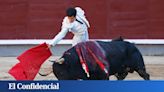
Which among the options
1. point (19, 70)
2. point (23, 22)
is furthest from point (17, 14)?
point (19, 70)

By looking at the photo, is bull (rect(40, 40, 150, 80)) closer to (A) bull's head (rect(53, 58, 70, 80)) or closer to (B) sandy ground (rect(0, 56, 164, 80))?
(A) bull's head (rect(53, 58, 70, 80))

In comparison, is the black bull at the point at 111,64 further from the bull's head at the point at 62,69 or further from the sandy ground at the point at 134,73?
the sandy ground at the point at 134,73

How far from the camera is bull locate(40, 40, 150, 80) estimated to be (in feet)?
24.7

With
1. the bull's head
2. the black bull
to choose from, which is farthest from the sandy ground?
the bull's head

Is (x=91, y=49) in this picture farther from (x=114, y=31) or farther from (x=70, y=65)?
(x=114, y=31)

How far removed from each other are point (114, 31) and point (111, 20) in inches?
9.8

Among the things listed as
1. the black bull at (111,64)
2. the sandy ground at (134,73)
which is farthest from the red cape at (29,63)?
the sandy ground at (134,73)

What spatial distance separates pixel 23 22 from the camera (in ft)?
45.5

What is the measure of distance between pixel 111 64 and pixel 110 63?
0.03m

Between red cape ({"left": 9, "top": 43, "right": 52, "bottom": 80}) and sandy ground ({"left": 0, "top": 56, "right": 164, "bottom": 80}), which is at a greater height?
red cape ({"left": 9, "top": 43, "right": 52, "bottom": 80})

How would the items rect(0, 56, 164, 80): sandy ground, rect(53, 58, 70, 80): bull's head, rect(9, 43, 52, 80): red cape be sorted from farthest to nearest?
rect(0, 56, 164, 80): sandy ground, rect(9, 43, 52, 80): red cape, rect(53, 58, 70, 80): bull's head

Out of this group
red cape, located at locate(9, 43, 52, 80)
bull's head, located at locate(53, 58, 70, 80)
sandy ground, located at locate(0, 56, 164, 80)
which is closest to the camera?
bull's head, located at locate(53, 58, 70, 80)

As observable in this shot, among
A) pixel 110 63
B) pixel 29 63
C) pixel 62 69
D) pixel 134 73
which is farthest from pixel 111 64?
pixel 134 73

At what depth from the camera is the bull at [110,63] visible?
753 centimetres
